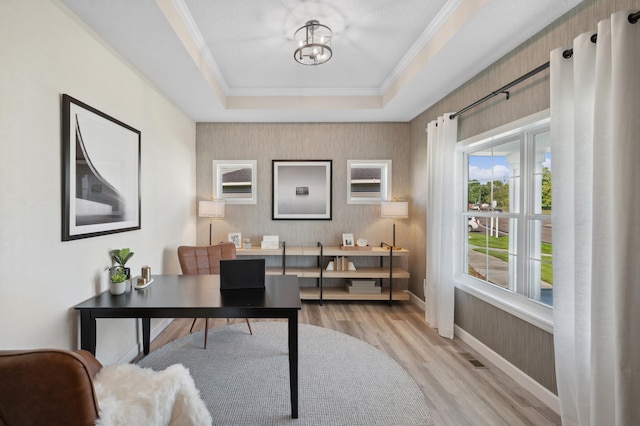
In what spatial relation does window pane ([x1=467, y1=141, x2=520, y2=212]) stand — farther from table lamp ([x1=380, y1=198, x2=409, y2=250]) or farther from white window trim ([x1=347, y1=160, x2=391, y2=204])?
white window trim ([x1=347, y1=160, x2=391, y2=204])

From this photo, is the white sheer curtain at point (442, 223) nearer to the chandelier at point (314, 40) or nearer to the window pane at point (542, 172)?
the window pane at point (542, 172)

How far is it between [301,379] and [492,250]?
6.76 ft

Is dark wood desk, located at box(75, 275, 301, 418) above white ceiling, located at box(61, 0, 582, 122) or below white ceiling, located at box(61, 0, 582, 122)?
below

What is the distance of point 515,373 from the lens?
232 centimetres

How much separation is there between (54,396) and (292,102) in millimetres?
3484

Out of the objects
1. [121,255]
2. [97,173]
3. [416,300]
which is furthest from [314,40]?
[416,300]

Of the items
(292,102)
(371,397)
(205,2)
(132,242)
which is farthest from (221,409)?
(292,102)

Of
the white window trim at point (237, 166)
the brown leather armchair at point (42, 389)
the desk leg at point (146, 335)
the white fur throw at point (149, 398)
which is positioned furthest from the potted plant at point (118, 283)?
A: the white window trim at point (237, 166)

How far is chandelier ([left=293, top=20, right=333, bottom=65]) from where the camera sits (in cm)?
242

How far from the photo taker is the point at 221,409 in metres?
1.95

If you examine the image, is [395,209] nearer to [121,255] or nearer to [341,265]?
[341,265]

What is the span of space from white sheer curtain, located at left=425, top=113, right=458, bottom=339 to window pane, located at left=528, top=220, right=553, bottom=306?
2.62 ft

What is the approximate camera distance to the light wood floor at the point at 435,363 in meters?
1.96

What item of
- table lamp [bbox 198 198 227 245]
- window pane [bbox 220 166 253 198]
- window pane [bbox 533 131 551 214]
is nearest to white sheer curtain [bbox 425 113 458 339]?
window pane [bbox 533 131 551 214]
